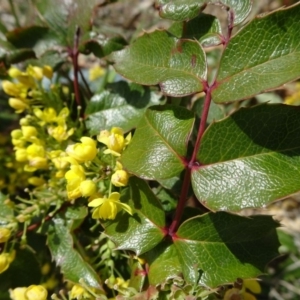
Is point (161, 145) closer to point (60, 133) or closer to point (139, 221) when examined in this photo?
point (139, 221)

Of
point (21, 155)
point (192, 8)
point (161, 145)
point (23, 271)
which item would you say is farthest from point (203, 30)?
point (23, 271)

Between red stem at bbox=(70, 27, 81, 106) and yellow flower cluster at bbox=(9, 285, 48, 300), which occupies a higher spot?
red stem at bbox=(70, 27, 81, 106)

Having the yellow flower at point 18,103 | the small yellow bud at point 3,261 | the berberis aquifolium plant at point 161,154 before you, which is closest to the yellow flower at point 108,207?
the berberis aquifolium plant at point 161,154

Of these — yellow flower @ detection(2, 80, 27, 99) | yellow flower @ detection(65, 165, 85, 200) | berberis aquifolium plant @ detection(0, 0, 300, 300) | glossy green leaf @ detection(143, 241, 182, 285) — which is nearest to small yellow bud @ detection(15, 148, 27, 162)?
berberis aquifolium plant @ detection(0, 0, 300, 300)

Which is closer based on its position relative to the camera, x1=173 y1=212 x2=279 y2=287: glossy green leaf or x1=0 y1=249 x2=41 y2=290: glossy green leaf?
x1=173 y1=212 x2=279 y2=287: glossy green leaf

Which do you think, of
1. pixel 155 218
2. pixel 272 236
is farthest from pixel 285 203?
pixel 155 218

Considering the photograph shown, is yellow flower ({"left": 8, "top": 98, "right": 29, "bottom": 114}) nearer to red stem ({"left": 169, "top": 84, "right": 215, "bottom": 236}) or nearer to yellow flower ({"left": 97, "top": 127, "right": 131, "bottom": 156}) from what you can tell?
yellow flower ({"left": 97, "top": 127, "right": 131, "bottom": 156})
